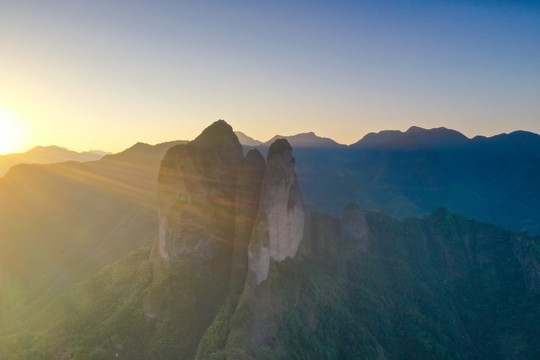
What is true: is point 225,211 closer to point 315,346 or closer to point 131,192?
point 315,346

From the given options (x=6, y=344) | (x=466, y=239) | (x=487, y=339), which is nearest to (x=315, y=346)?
(x=487, y=339)

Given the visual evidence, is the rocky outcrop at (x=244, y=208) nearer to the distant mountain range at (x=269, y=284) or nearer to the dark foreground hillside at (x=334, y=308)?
the distant mountain range at (x=269, y=284)

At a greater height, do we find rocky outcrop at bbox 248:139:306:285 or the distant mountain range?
rocky outcrop at bbox 248:139:306:285

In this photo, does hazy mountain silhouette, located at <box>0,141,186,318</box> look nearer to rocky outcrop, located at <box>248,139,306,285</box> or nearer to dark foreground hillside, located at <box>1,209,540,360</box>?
dark foreground hillside, located at <box>1,209,540,360</box>

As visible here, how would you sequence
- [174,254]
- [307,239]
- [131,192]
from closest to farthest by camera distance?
[174,254] → [307,239] → [131,192]

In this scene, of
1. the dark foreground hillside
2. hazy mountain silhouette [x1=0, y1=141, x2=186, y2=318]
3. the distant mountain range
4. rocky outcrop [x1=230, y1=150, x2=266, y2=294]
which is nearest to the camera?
the dark foreground hillside

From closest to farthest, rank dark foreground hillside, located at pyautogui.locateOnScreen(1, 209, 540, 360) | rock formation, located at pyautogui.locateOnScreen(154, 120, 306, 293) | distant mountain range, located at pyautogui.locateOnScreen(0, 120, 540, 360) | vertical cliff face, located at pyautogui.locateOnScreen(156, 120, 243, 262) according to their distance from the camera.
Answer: dark foreground hillside, located at pyautogui.locateOnScreen(1, 209, 540, 360) < distant mountain range, located at pyautogui.locateOnScreen(0, 120, 540, 360) < rock formation, located at pyautogui.locateOnScreen(154, 120, 306, 293) < vertical cliff face, located at pyautogui.locateOnScreen(156, 120, 243, 262)

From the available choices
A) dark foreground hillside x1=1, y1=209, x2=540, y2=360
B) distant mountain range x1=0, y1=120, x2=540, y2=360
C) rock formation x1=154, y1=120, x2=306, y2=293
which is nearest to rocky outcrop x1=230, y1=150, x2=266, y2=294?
rock formation x1=154, y1=120, x2=306, y2=293
